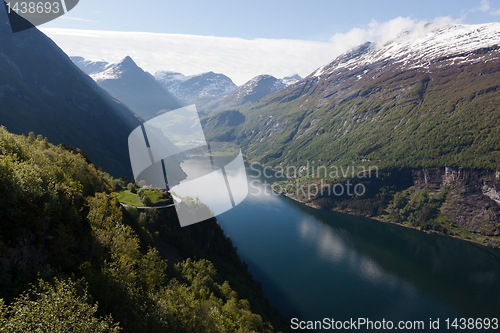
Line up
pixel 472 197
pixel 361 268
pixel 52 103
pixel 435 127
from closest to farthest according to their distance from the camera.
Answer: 1. pixel 361 268
2. pixel 472 197
3. pixel 52 103
4. pixel 435 127

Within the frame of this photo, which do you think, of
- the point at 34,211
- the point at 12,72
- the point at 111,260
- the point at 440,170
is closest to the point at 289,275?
the point at 111,260

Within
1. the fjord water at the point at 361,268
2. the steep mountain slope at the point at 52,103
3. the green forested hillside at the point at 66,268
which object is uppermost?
the steep mountain slope at the point at 52,103

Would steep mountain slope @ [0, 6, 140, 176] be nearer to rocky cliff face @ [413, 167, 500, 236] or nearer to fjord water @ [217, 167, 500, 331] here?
fjord water @ [217, 167, 500, 331]

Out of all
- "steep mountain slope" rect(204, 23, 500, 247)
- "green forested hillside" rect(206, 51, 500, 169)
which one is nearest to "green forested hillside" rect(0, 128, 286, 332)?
"steep mountain slope" rect(204, 23, 500, 247)

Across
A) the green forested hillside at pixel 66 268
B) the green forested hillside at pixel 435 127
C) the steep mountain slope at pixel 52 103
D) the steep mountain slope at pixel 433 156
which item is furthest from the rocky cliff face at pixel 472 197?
the steep mountain slope at pixel 52 103

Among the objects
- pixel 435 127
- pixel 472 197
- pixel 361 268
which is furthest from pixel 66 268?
pixel 435 127

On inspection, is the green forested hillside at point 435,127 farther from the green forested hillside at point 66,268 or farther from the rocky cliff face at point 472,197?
the green forested hillside at point 66,268

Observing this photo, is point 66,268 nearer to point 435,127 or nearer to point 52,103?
point 52,103
